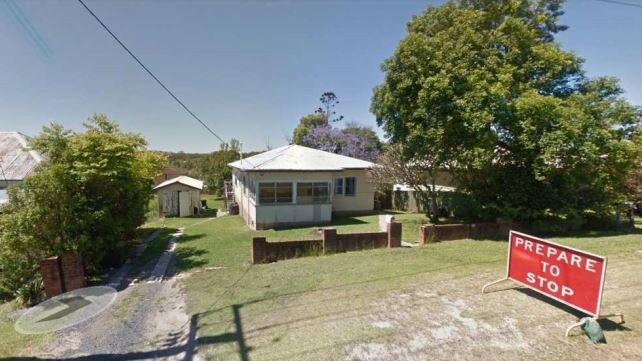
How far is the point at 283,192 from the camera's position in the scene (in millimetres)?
15578

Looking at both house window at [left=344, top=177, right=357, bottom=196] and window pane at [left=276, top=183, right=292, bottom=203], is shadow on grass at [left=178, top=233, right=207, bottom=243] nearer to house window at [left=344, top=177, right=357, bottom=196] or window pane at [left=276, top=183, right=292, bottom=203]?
window pane at [left=276, top=183, right=292, bottom=203]

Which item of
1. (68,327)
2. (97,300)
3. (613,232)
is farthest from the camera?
(613,232)

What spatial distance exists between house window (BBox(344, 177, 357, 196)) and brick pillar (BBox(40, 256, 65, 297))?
14.3m

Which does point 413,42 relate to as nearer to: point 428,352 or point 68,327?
point 428,352

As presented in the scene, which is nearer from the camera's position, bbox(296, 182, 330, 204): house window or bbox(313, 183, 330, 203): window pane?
bbox(296, 182, 330, 204): house window

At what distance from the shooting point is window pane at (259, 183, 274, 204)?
15.2m

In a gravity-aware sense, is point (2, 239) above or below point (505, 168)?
below

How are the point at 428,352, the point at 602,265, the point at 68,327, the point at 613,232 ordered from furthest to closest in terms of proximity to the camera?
1. the point at 613,232
2. the point at 68,327
3. the point at 602,265
4. the point at 428,352

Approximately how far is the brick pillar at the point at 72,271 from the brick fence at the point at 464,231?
1071 cm

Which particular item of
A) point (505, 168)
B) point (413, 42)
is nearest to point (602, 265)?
point (505, 168)

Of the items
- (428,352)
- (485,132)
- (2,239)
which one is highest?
(485,132)

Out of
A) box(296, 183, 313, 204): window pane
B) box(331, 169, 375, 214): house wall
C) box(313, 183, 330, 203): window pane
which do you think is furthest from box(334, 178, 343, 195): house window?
box(296, 183, 313, 204): window pane

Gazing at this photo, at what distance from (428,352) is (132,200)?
11.9 meters

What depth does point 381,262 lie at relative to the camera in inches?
353
